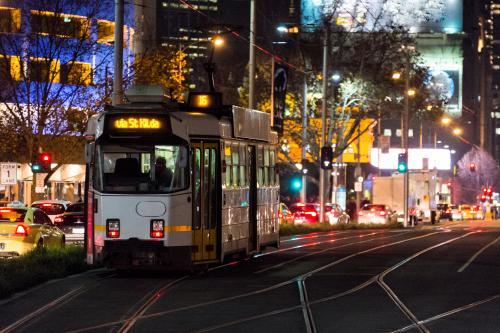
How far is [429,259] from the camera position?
25125 millimetres

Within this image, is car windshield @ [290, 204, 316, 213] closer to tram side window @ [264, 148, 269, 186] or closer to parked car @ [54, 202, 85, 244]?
parked car @ [54, 202, 85, 244]

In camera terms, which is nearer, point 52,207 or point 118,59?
point 118,59

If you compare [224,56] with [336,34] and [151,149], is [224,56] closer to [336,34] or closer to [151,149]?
[336,34]

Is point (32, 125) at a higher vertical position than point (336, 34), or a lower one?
lower

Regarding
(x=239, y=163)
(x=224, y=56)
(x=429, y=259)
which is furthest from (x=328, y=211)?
(x=224, y=56)

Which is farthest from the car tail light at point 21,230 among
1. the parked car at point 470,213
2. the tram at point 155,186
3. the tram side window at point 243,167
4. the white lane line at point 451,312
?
the parked car at point 470,213

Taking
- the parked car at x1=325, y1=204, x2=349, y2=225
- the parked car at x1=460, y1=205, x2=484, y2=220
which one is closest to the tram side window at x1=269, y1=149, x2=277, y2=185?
the parked car at x1=325, y1=204, x2=349, y2=225

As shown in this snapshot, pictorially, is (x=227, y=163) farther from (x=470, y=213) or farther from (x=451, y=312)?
(x=470, y=213)

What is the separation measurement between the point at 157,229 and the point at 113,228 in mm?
833

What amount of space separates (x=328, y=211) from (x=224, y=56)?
49.9 meters

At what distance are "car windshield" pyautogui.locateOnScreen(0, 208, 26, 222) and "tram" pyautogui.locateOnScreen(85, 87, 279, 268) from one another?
256 inches

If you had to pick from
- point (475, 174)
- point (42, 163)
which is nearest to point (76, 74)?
point (42, 163)

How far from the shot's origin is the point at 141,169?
19.2m

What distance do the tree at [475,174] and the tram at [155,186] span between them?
11020 cm
